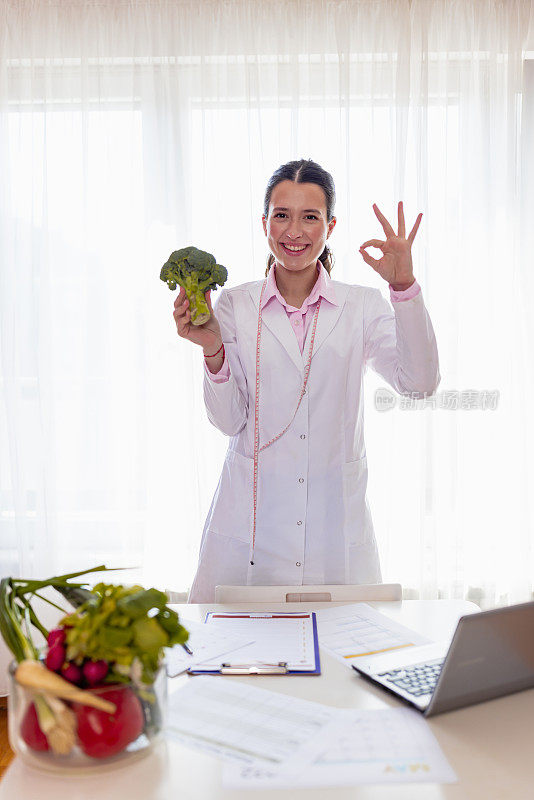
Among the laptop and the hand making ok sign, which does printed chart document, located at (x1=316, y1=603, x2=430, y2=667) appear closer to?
the laptop

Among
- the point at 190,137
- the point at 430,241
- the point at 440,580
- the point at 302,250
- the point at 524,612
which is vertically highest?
the point at 190,137

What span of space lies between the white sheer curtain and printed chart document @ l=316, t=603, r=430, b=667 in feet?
4.89

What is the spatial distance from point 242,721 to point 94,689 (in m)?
0.26

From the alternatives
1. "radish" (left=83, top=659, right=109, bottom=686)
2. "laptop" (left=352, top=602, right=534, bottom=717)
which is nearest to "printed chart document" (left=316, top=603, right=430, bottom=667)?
"laptop" (left=352, top=602, right=534, bottom=717)

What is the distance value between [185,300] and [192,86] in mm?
1498

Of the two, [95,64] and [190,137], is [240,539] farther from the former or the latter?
[95,64]

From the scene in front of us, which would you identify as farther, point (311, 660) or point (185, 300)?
point (185, 300)

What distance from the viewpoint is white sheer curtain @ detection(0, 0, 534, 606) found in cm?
292

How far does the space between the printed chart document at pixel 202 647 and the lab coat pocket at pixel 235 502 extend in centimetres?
52

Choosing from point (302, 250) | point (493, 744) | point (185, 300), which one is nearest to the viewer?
point (493, 744)

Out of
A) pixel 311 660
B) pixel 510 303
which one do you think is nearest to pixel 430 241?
pixel 510 303

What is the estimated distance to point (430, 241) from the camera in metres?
2.99

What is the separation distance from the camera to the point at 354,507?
2.01 m

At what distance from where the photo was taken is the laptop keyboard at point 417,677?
3.74 ft
